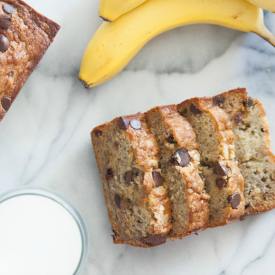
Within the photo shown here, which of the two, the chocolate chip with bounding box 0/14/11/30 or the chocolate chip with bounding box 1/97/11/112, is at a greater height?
the chocolate chip with bounding box 0/14/11/30

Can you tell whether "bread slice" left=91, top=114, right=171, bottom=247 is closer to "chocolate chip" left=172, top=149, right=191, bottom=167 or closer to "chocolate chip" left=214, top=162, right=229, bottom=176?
"chocolate chip" left=172, top=149, right=191, bottom=167

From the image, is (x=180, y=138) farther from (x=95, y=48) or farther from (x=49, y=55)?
(x=49, y=55)

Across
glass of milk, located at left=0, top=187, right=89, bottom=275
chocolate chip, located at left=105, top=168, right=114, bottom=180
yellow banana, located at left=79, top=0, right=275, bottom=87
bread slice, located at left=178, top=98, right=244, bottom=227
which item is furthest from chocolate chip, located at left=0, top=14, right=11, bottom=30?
bread slice, located at left=178, top=98, right=244, bottom=227

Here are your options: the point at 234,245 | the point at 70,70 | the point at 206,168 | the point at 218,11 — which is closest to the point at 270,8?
the point at 218,11

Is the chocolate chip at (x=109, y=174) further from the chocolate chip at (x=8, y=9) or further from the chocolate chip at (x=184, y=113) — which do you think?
the chocolate chip at (x=8, y=9)

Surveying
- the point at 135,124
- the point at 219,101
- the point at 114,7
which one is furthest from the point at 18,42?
the point at 219,101

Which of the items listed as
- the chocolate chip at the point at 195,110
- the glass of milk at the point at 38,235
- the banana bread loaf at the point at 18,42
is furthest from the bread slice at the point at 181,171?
the banana bread loaf at the point at 18,42

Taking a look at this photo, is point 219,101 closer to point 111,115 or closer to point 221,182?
point 221,182
